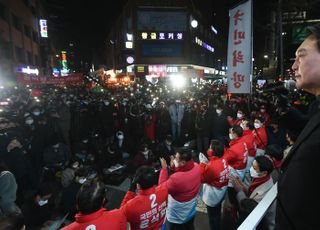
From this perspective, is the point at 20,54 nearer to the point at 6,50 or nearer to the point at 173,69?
the point at 6,50

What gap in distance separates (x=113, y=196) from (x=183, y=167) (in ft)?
11.0

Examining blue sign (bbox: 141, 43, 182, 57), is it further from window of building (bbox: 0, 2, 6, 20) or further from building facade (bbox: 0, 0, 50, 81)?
window of building (bbox: 0, 2, 6, 20)

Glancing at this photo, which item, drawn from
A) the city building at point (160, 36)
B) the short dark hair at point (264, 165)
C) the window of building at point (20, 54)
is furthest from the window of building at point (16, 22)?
the short dark hair at point (264, 165)

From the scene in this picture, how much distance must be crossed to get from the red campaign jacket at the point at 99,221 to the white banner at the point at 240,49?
4.28m

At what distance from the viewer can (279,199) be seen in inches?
49.1

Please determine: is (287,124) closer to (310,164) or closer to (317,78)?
(317,78)

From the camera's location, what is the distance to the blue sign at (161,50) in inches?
1674

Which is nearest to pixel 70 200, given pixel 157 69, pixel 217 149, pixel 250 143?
pixel 217 149

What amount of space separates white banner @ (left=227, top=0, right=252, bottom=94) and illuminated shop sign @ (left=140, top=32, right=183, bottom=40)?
1473 inches

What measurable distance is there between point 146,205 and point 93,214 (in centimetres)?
75

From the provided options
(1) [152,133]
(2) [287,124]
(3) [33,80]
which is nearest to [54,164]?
(1) [152,133]

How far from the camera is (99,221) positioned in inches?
101

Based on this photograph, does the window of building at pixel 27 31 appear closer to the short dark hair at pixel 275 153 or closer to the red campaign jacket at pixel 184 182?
the red campaign jacket at pixel 184 182

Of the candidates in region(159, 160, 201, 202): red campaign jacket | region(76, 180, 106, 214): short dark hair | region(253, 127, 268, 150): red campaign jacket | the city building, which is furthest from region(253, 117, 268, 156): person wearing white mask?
the city building
